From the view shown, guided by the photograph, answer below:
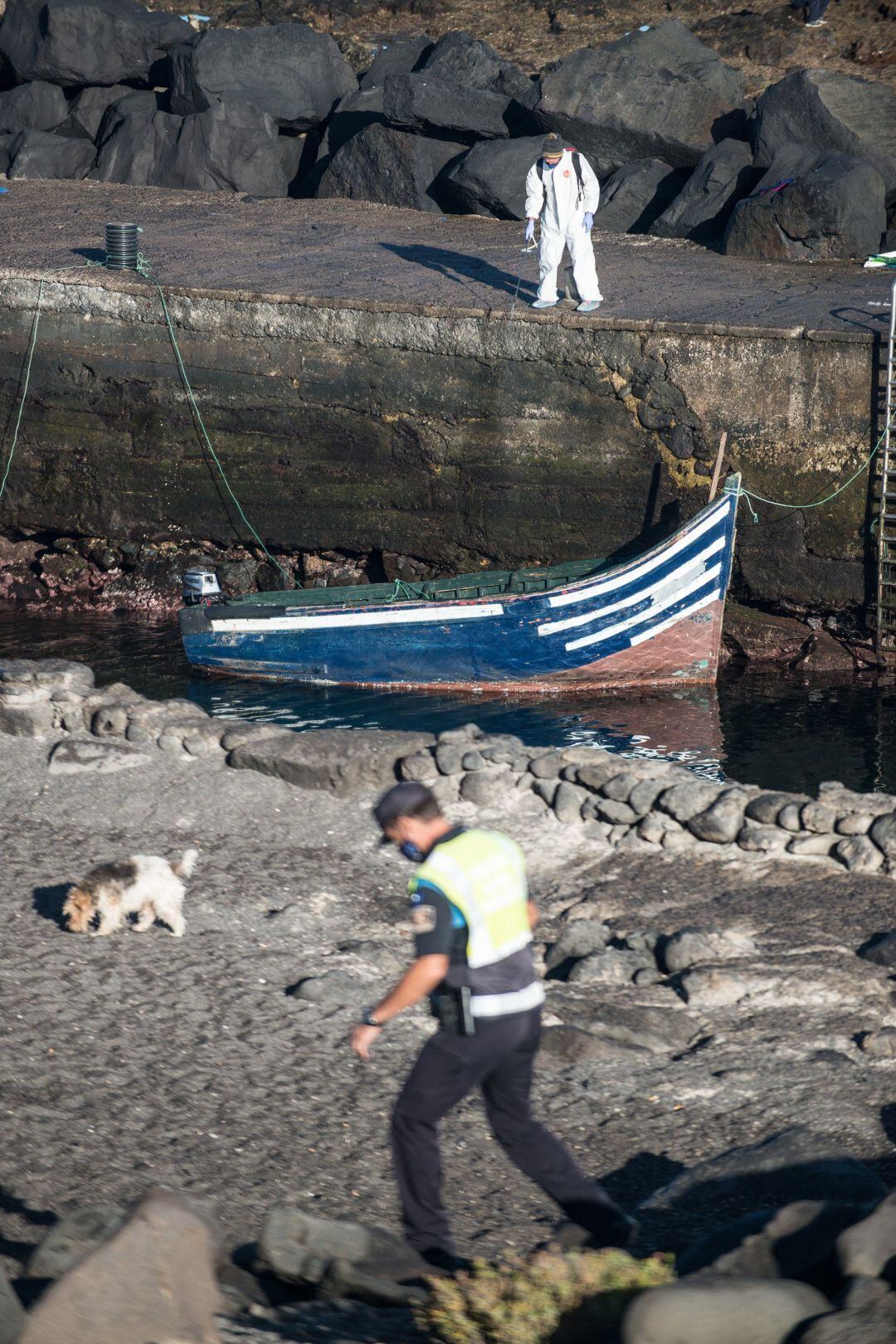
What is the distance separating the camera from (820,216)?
18953 millimetres

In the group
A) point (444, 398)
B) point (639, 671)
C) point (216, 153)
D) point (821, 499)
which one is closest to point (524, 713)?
point (639, 671)

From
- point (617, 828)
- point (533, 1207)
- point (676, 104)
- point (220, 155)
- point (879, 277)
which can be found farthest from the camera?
point (220, 155)

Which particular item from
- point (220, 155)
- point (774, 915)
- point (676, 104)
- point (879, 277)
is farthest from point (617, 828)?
point (220, 155)

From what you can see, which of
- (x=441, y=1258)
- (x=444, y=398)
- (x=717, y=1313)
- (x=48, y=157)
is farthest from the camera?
(x=48, y=157)

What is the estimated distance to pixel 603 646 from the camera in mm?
15523

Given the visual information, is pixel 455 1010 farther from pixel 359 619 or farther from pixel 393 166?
pixel 393 166

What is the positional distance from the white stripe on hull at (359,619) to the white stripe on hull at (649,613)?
38.9 inches

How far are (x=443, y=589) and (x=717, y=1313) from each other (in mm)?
13341

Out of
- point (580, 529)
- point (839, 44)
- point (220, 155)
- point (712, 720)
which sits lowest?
point (712, 720)

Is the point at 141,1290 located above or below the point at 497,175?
below

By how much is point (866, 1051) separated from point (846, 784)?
6798 mm

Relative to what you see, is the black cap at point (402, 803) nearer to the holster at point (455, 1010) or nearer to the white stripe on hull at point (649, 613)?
the holster at point (455, 1010)

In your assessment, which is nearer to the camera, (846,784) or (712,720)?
(846,784)

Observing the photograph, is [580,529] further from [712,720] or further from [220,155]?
[220,155]
